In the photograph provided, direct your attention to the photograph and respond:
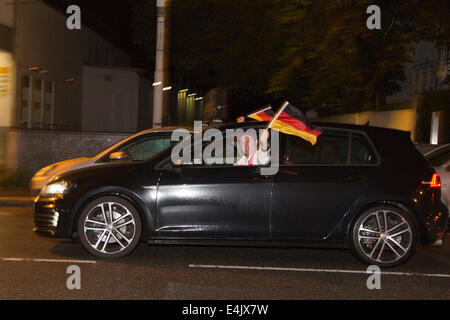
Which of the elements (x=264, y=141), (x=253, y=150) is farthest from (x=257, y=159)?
(x=264, y=141)

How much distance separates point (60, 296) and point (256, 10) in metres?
9.23

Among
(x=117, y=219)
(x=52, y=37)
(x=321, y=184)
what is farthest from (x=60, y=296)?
(x=52, y=37)

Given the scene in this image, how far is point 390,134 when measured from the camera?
24.0 ft

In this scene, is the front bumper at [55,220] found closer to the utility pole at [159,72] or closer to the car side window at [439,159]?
the car side window at [439,159]

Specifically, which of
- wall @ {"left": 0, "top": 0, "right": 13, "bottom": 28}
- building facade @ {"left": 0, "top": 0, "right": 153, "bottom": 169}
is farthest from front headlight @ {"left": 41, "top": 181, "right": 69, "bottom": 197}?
wall @ {"left": 0, "top": 0, "right": 13, "bottom": 28}

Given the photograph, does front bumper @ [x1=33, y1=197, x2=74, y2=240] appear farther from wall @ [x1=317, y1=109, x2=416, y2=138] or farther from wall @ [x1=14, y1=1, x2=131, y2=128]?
wall @ [x1=317, y1=109, x2=416, y2=138]

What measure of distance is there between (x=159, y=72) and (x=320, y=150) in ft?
25.0

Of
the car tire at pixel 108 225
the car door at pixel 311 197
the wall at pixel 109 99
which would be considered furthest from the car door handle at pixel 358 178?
the wall at pixel 109 99

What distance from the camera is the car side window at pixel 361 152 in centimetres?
718

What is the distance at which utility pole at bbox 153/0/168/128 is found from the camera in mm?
13938

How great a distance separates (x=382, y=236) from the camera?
276 inches

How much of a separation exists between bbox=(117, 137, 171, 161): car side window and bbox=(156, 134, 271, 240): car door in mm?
3173
